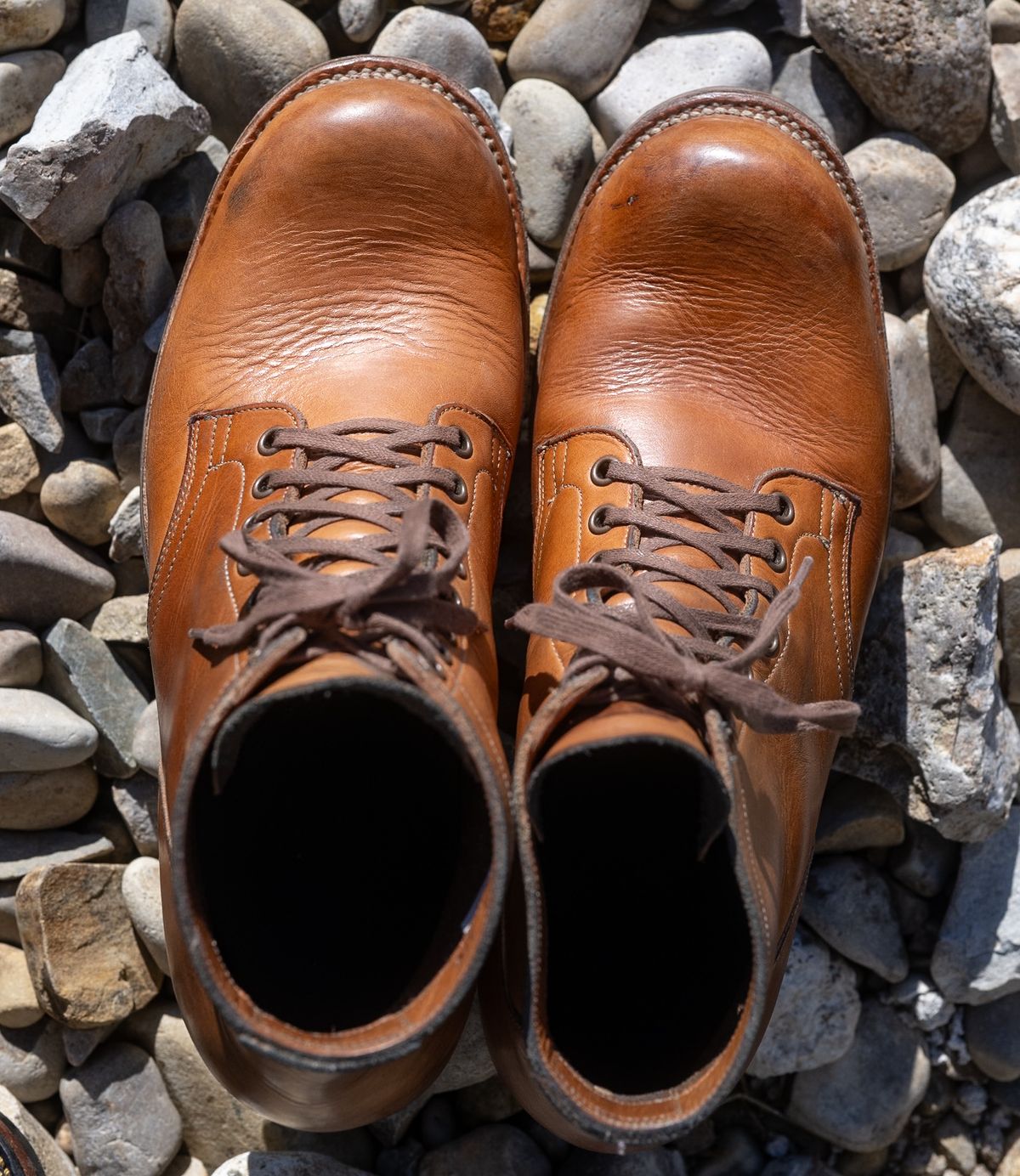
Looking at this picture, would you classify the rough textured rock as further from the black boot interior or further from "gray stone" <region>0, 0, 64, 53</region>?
"gray stone" <region>0, 0, 64, 53</region>

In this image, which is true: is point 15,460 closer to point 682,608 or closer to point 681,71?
point 682,608

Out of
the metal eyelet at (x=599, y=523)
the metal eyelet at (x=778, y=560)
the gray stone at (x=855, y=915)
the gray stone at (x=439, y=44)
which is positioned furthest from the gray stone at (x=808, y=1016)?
the gray stone at (x=439, y=44)

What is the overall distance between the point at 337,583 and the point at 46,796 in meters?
0.79

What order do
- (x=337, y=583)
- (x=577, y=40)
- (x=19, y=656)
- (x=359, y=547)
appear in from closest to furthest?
(x=337, y=583) → (x=359, y=547) → (x=19, y=656) → (x=577, y=40)

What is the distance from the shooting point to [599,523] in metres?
1.50

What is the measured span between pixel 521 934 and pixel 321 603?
0.37 m

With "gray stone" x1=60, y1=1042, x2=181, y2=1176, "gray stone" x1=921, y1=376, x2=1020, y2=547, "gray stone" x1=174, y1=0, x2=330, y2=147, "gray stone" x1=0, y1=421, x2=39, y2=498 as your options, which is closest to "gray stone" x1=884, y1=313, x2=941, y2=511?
"gray stone" x1=921, y1=376, x2=1020, y2=547

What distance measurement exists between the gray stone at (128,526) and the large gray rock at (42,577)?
0.06 metres

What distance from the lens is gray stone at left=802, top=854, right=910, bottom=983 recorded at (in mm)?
1760

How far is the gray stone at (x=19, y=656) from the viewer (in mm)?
1691

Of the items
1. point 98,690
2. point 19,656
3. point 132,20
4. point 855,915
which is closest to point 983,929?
point 855,915

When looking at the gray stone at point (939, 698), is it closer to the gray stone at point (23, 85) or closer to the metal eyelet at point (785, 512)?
the metal eyelet at point (785, 512)

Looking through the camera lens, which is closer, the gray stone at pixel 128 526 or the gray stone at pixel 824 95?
the gray stone at pixel 128 526

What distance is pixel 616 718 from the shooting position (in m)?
1.15
